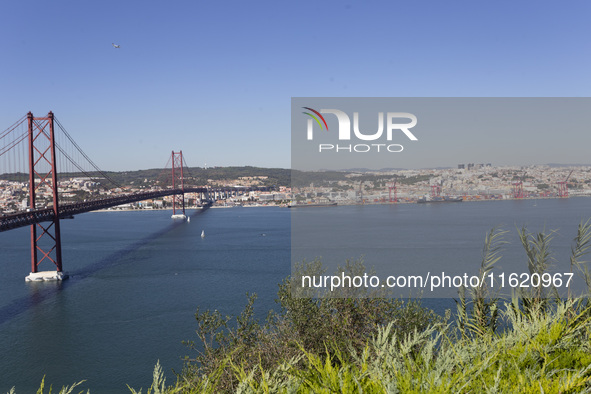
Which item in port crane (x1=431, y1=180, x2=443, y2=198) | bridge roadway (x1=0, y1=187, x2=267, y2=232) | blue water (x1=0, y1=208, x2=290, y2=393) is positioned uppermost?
A: port crane (x1=431, y1=180, x2=443, y2=198)

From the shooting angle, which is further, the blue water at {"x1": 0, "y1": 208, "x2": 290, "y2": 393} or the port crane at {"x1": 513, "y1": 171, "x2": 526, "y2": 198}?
the port crane at {"x1": 513, "y1": 171, "x2": 526, "y2": 198}

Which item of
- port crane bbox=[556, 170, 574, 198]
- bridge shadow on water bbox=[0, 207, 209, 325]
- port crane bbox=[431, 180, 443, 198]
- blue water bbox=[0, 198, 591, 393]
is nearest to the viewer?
blue water bbox=[0, 198, 591, 393]

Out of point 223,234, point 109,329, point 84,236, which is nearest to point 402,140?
point 109,329

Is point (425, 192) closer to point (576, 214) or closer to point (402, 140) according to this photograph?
point (576, 214)

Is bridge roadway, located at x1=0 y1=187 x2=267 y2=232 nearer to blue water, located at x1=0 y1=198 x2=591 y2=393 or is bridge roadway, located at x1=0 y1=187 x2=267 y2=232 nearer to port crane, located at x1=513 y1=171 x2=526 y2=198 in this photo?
blue water, located at x1=0 y1=198 x2=591 y2=393

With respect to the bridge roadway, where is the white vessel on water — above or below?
below

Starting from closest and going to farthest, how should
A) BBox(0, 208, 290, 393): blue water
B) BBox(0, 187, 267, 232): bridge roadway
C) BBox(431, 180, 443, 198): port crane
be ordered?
BBox(0, 208, 290, 393): blue water < BBox(0, 187, 267, 232): bridge roadway < BBox(431, 180, 443, 198): port crane

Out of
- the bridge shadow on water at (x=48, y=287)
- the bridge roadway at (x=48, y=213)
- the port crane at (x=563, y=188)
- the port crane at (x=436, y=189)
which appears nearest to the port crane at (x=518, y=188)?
the port crane at (x=563, y=188)

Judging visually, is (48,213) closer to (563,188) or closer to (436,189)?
(436,189)

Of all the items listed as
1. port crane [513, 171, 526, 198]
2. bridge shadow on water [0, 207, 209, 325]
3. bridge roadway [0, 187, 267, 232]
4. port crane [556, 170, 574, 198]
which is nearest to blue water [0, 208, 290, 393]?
bridge shadow on water [0, 207, 209, 325]
